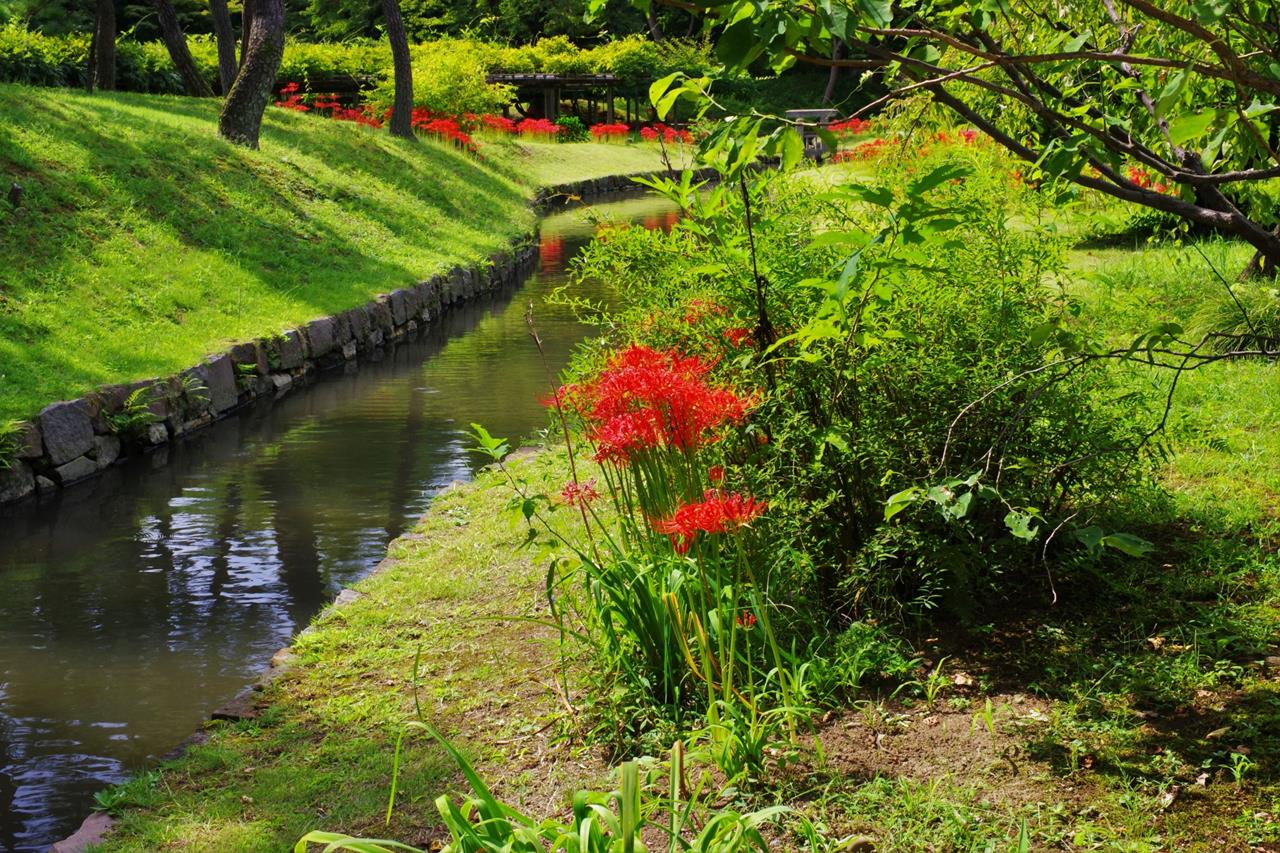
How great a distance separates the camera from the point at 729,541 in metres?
4.86

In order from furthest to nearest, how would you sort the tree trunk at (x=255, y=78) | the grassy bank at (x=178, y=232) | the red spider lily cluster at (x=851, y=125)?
the tree trunk at (x=255, y=78) → the grassy bank at (x=178, y=232) → the red spider lily cluster at (x=851, y=125)

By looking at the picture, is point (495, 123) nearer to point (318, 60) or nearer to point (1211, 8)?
point (318, 60)

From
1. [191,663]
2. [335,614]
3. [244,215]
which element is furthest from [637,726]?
[244,215]

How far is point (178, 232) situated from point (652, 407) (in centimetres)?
1231

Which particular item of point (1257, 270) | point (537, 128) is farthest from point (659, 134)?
point (537, 128)

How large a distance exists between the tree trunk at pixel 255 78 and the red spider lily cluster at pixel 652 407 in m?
16.7

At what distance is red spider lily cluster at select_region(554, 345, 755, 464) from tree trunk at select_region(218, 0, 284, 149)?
16.7 meters

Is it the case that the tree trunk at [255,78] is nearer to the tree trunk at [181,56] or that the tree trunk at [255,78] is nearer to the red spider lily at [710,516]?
the tree trunk at [181,56]

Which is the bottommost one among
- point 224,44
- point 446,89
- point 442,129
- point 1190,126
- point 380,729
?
point 380,729

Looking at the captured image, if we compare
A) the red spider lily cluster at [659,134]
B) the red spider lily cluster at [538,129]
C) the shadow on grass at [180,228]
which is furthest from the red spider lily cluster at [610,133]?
the red spider lily cluster at [659,134]

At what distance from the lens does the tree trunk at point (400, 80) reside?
86.9ft

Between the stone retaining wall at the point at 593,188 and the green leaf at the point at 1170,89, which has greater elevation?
the green leaf at the point at 1170,89

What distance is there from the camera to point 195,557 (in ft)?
26.1

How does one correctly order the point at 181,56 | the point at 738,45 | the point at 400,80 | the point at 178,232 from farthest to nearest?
the point at 400,80 < the point at 181,56 < the point at 178,232 < the point at 738,45
